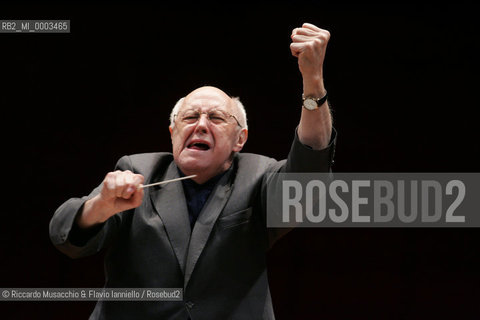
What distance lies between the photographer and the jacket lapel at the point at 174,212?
4.09 feet

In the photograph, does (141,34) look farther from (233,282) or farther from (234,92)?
(233,282)

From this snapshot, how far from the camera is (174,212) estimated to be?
1285mm

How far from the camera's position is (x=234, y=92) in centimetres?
225

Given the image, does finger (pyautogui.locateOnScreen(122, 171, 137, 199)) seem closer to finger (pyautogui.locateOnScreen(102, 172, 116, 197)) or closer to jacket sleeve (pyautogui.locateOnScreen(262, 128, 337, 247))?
finger (pyautogui.locateOnScreen(102, 172, 116, 197))

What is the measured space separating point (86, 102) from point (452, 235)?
1.60 m

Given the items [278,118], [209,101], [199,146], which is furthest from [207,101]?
[278,118]

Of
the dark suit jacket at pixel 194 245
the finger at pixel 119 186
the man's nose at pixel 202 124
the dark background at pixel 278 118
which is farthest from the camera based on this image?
the dark background at pixel 278 118

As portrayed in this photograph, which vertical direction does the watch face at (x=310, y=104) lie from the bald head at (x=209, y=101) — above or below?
below

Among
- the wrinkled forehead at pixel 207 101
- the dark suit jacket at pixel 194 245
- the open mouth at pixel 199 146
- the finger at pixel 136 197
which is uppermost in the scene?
the wrinkled forehead at pixel 207 101

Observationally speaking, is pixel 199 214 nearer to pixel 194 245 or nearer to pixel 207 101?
pixel 194 245

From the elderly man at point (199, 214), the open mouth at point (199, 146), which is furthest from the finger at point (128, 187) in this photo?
the open mouth at point (199, 146)

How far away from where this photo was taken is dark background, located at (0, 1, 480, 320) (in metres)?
2.10

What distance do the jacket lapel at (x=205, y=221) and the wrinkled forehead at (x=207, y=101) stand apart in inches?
7.4

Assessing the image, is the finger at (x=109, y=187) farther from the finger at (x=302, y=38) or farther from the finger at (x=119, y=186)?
the finger at (x=302, y=38)
